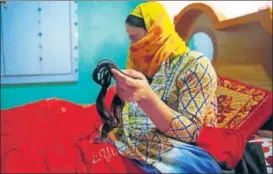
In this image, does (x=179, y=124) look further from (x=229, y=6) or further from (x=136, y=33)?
(x=229, y=6)

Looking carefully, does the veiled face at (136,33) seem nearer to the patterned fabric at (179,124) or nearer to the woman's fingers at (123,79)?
the patterned fabric at (179,124)

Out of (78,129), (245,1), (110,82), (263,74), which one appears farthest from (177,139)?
(245,1)

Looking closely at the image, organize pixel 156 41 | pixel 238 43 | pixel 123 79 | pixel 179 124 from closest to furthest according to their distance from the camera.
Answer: pixel 123 79, pixel 179 124, pixel 156 41, pixel 238 43

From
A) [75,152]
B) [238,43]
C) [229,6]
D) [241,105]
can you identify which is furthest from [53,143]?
[229,6]

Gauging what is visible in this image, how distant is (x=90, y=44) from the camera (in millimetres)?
1062

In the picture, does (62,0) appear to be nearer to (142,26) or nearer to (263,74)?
(142,26)

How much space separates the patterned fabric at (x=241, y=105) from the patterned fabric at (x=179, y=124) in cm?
22

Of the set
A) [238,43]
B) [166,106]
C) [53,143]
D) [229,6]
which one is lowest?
[53,143]

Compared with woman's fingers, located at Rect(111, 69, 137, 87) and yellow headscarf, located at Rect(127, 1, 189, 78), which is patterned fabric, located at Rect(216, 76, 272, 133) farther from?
woman's fingers, located at Rect(111, 69, 137, 87)

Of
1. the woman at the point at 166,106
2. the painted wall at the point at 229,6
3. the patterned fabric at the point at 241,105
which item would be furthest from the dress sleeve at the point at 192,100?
the painted wall at the point at 229,6

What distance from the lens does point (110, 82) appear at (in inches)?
21.0

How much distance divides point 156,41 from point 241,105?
35cm

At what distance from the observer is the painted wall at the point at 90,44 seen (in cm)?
105

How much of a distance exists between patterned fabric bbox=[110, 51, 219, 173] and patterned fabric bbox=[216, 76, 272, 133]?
Answer: 218 mm
